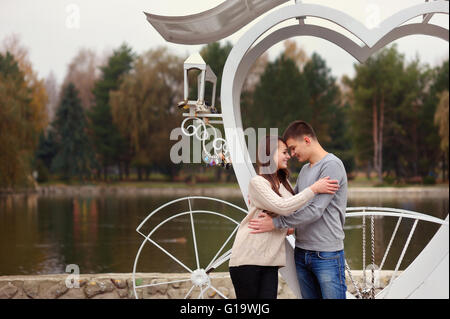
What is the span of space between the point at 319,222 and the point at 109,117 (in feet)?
75.6

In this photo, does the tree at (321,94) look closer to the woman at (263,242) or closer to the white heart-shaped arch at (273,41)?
the white heart-shaped arch at (273,41)

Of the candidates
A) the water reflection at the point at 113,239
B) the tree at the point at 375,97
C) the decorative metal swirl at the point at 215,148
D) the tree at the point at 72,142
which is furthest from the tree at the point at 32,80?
the decorative metal swirl at the point at 215,148

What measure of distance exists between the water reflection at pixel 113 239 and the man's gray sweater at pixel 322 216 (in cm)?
508

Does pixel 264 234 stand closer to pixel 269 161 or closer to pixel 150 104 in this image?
pixel 269 161

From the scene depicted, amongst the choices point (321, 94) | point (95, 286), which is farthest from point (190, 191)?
point (95, 286)

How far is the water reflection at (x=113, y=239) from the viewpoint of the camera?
25.1 ft

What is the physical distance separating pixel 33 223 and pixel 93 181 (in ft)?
42.2

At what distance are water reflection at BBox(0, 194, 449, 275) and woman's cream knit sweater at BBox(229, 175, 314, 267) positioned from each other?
199 inches

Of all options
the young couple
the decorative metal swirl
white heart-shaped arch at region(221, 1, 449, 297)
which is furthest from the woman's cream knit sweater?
the decorative metal swirl

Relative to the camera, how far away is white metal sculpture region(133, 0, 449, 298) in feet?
7.82

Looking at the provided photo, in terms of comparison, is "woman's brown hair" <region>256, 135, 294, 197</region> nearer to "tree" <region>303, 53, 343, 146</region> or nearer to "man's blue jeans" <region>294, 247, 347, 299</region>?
"man's blue jeans" <region>294, 247, 347, 299</region>

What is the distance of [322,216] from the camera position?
7.37 ft
